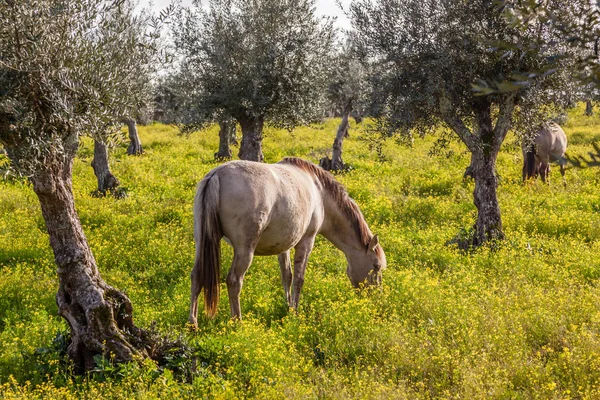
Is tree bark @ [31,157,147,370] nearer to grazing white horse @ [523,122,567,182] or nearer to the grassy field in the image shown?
the grassy field

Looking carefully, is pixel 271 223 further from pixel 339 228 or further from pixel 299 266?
pixel 339 228

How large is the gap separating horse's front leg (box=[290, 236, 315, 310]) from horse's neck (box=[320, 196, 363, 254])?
0.69 meters

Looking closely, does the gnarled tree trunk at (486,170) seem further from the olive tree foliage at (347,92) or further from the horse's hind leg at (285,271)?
the olive tree foliage at (347,92)

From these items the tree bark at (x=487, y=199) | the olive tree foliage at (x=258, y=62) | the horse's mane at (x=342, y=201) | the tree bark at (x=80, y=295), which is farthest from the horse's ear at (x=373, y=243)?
the olive tree foliage at (x=258, y=62)

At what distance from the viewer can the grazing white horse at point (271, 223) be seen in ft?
24.8

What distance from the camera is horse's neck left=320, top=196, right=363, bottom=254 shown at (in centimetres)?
1002

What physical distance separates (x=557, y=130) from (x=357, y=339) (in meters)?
17.9

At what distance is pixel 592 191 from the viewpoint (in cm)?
1789

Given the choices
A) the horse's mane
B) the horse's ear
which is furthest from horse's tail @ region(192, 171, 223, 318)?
the horse's ear

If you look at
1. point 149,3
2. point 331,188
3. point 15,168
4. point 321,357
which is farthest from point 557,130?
point 15,168

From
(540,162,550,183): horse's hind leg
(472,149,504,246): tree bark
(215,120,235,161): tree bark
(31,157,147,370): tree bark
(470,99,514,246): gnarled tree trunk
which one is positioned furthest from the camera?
(215,120,235,161): tree bark

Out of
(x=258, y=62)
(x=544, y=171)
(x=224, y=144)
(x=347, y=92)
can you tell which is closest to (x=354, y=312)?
(x=258, y=62)

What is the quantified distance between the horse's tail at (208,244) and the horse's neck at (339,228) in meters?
2.99

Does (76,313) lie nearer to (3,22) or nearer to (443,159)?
(3,22)
